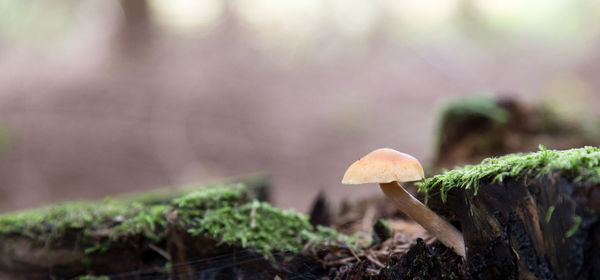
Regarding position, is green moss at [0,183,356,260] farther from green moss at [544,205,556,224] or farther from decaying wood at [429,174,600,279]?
green moss at [544,205,556,224]

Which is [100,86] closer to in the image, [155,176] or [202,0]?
[155,176]

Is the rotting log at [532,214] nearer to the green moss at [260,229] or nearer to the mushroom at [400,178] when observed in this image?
the mushroom at [400,178]

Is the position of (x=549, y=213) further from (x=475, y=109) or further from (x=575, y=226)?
(x=475, y=109)

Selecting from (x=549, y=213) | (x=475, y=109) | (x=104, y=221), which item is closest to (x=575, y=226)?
(x=549, y=213)

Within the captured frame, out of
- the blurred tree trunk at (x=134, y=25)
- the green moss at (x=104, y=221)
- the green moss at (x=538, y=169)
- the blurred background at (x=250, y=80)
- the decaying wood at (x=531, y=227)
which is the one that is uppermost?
the blurred tree trunk at (x=134, y=25)

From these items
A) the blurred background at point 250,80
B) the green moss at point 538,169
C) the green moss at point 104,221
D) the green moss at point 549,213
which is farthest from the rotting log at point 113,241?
the blurred background at point 250,80

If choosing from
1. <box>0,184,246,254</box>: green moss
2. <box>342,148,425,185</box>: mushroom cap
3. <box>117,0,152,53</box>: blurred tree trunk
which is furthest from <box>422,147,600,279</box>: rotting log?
<box>117,0,152,53</box>: blurred tree trunk
